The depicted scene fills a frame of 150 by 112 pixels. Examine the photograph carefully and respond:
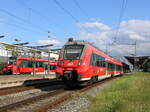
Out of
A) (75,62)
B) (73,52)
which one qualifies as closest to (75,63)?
(75,62)

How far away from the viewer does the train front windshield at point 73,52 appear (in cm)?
1664

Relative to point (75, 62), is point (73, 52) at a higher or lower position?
higher

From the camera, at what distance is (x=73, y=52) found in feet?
55.5

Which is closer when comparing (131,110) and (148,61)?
(131,110)

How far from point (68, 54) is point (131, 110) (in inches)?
388

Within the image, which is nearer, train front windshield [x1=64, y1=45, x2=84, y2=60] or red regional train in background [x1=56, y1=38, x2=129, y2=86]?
red regional train in background [x1=56, y1=38, x2=129, y2=86]

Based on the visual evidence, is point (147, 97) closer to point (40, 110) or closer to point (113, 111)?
point (113, 111)

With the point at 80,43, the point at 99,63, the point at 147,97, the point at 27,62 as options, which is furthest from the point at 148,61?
the point at 147,97

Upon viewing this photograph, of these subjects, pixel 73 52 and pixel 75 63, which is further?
pixel 73 52

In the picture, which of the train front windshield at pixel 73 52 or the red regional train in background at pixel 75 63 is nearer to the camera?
the red regional train in background at pixel 75 63

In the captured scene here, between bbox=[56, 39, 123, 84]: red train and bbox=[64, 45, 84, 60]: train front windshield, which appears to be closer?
bbox=[56, 39, 123, 84]: red train

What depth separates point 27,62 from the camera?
3922 centimetres

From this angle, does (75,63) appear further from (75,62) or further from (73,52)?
(73,52)

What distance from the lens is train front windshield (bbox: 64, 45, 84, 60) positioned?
54.6 feet
